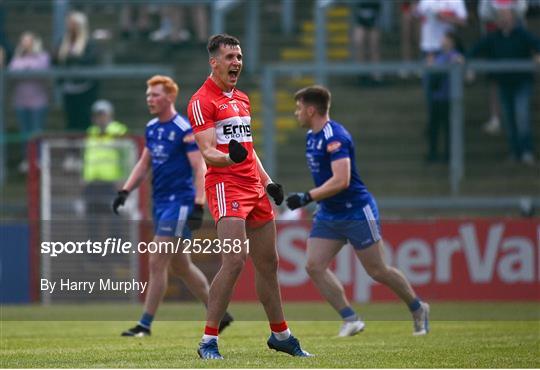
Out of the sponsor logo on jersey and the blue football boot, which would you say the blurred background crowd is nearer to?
the sponsor logo on jersey

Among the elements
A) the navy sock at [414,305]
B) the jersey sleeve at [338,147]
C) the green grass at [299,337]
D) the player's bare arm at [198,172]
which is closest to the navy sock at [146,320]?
the green grass at [299,337]

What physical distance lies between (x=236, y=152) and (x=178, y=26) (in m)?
13.0

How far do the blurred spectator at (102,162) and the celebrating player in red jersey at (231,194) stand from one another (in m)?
10.4

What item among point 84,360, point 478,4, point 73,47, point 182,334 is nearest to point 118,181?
point 73,47

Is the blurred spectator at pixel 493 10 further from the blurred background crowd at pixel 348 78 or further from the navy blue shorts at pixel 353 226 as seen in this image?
the navy blue shorts at pixel 353 226

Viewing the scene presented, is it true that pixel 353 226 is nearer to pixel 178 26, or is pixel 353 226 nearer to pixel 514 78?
pixel 514 78

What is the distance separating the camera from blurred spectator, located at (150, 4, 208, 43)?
73.3ft

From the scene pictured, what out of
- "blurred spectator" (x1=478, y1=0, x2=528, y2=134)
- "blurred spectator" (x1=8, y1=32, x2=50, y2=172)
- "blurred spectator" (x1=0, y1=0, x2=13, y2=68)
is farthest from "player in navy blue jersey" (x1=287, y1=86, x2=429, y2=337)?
"blurred spectator" (x1=0, y1=0, x2=13, y2=68)

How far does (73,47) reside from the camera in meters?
22.1

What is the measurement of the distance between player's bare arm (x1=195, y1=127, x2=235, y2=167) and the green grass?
1.49 metres

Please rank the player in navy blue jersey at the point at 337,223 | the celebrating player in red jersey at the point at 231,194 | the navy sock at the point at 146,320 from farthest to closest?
the navy sock at the point at 146,320 → the player in navy blue jersey at the point at 337,223 → the celebrating player in red jersey at the point at 231,194

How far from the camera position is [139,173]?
1419 cm

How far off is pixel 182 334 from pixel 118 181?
7.71m

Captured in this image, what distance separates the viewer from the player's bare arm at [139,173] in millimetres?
14141
